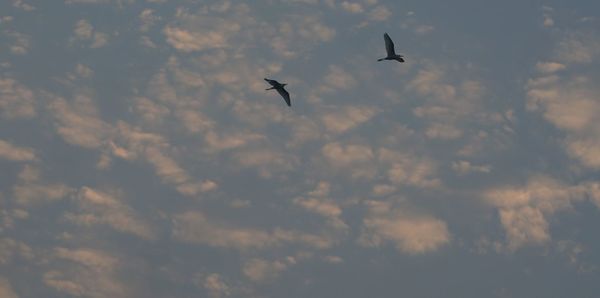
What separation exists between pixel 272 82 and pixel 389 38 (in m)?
18.3

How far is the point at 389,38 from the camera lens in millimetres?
82000

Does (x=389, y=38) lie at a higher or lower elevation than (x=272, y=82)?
higher

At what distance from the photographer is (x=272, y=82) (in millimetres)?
82438
